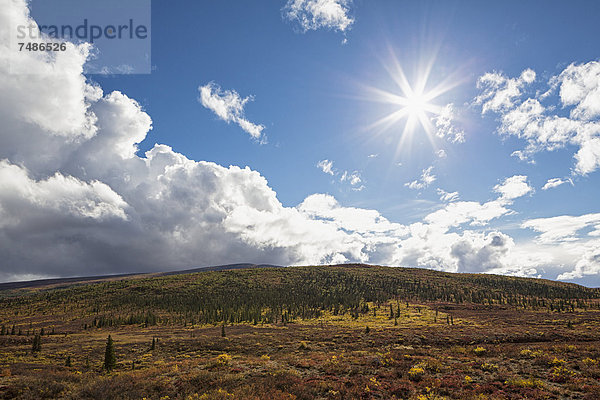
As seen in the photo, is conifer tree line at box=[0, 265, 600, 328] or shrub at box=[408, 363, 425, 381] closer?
shrub at box=[408, 363, 425, 381]

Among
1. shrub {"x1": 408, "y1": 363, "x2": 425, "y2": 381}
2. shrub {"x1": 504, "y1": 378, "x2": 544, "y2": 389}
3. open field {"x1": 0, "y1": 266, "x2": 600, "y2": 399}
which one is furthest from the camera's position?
shrub {"x1": 408, "y1": 363, "x2": 425, "y2": 381}

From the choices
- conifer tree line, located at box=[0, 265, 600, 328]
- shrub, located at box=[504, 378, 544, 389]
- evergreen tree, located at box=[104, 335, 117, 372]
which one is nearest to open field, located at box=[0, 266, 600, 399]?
shrub, located at box=[504, 378, 544, 389]

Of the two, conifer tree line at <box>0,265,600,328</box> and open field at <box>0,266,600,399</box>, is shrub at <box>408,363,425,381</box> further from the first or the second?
conifer tree line at <box>0,265,600,328</box>

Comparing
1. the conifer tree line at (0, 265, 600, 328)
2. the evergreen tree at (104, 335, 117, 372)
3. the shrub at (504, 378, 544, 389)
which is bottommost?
the conifer tree line at (0, 265, 600, 328)

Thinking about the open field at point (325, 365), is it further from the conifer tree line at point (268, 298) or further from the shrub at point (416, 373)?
the conifer tree line at point (268, 298)

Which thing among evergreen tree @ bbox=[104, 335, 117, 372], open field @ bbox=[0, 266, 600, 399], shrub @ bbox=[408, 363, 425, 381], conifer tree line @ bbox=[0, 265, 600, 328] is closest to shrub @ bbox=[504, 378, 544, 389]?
open field @ bbox=[0, 266, 600, 399]

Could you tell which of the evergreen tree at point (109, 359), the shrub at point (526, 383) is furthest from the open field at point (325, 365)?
the evergreen tree at point (109, 359)

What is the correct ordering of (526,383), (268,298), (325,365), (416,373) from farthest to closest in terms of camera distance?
(268,298)
(325,365)
(416,373)
(526,383)

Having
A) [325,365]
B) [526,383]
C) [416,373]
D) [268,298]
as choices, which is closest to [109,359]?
[325,365]

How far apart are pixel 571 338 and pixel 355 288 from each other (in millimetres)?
124408

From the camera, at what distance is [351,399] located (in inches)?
750

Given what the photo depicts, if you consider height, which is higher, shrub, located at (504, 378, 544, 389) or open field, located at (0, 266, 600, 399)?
shrub, located at (504, 378, 544, 389)

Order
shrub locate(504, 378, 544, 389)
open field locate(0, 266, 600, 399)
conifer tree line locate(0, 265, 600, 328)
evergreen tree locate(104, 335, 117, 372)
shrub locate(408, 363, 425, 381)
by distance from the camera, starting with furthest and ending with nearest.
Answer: conifer tree line locate(0, 265, 600, 328) → evergreen tree locate(104, 335, 117, 372) → shrub locate(408, 363, 425, 381) → open field locate(0, 266, 600, 399) → shrub locate(504, 378, 544, 389)

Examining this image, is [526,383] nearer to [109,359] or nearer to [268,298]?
[109,359]
